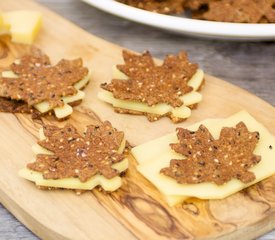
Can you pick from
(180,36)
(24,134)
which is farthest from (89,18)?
(24,134)

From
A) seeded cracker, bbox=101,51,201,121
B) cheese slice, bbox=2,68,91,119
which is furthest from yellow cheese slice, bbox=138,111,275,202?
cheese slice, bbox=2,68,91,119

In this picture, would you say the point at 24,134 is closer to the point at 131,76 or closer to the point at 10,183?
the point at 10,183

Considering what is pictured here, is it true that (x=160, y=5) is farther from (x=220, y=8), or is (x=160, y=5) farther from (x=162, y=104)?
(x=162, y=104)

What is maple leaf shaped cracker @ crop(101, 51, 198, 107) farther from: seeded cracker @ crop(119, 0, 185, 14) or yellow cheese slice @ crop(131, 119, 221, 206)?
seeded cracker @ crop(119, 0, 185, 14)

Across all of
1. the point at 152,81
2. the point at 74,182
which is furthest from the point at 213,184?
the point at 152,81

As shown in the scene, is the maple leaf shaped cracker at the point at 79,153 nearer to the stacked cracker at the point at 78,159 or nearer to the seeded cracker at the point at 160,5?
the stacked cracker at the point at 78,159

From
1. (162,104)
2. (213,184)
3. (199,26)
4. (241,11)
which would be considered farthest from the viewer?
(241,11)
